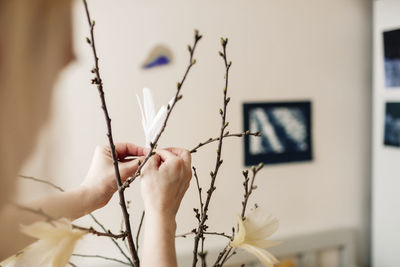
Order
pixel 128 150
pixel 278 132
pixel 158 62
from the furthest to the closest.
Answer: pixel 278 132 < pixel 158 62 < pixel 128 150

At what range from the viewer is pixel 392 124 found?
1.97 meters

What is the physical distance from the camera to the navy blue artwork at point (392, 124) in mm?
1942

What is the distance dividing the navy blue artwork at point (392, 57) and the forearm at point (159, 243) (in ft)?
5.71

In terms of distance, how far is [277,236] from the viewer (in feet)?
6.41

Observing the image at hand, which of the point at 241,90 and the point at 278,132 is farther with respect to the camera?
the point at 278,132

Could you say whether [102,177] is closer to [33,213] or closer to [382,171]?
[33,213]

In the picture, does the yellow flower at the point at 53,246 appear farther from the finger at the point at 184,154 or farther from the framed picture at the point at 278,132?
the framed picture at the point at 278,132

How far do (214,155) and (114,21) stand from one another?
0.71 m

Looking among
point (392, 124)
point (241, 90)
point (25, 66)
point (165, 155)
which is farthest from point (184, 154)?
point (392, 124)

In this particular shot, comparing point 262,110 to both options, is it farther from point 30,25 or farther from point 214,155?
point 30,25

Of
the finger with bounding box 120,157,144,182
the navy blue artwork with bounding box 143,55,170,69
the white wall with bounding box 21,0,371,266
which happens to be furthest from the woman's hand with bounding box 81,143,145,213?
the navy blue artwork with bounding box 143,55,170,69

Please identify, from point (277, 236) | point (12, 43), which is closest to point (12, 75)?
point (12, 43)

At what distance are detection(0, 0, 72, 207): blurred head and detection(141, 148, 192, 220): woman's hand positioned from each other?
0.23 m

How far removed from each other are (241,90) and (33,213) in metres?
1.43
